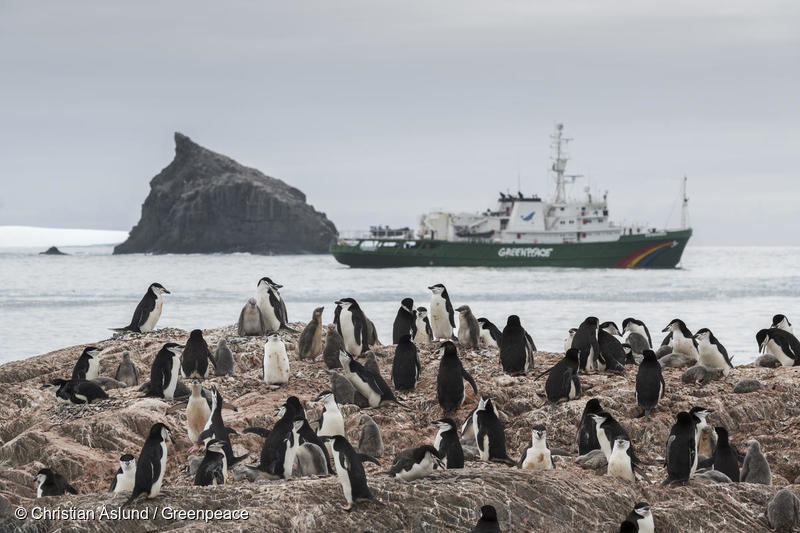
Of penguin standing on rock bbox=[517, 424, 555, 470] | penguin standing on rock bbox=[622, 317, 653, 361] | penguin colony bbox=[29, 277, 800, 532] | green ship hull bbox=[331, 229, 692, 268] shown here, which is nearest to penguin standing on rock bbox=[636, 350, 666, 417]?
penguin colony bbox=[29, 277, 800, 532]

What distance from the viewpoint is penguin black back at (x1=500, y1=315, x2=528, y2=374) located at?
11414 mm

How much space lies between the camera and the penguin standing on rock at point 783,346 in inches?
503

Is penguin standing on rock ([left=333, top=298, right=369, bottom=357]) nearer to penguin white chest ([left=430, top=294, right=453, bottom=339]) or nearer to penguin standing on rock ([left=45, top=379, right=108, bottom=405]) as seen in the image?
penguin white chest ([left=430, top=294, right=453, bottom=339])

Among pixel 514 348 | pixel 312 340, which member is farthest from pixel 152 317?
pixel 514 348

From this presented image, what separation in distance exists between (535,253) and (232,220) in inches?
3377

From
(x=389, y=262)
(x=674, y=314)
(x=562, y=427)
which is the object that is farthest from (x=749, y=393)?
(x=389, y=262)

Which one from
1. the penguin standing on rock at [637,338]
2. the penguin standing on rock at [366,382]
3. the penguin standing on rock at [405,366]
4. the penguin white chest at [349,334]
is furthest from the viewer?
the penguin standing on rock at [637,338]

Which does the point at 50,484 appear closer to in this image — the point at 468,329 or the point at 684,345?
the point at 468,329

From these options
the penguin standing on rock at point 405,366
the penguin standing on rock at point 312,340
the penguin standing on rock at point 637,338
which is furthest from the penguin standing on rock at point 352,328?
the penguin standing on rock at point 637,338

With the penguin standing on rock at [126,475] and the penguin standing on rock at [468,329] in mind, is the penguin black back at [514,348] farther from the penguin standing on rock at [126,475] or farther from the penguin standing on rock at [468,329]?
the penguin standing on rock at [126,475]

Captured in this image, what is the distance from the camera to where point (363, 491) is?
253 inches

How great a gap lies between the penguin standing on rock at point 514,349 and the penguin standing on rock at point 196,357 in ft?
11.6

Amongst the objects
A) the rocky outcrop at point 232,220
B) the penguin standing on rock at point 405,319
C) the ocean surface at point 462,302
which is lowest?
the ocean surface at point 462,302

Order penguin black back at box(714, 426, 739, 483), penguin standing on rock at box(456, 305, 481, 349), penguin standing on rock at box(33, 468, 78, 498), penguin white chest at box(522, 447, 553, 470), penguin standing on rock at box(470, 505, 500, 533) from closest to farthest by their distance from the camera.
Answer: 1. penguin standing on rock at box(470, 505, 500, 533)
2. penguin white chest at box(522, 447, 553, 470)
3. penguin standing on rock at box(33, 468, 78, 498)
4. penguin black back at box(714, 426, 739, 483)
5. penguin standing on rock at box(456, 305, 481, 349)
